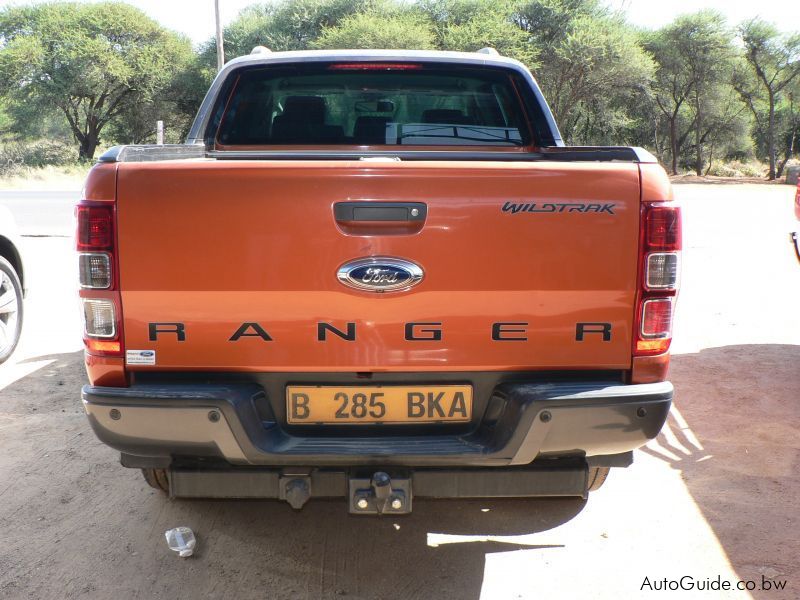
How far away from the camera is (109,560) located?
10.4 ft

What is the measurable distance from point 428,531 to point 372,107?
2.31 meters

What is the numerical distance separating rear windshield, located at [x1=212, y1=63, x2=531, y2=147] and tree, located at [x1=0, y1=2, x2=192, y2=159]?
37659 millimetres

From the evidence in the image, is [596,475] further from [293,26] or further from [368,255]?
[293,26]

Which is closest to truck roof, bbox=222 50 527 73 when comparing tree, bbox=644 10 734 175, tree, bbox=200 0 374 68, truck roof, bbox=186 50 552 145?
truck roof, bbox=186 50 552 145

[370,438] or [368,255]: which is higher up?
[368,255]

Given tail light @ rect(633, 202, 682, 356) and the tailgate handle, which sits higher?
the tailgate handle

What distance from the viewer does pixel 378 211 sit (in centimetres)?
246

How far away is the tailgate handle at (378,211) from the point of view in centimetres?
246

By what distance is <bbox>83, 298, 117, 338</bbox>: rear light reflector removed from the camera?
2.52 metres

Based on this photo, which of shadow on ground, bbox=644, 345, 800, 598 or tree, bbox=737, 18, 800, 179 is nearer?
shadow on ground, bbox=644, 345, 800, 598

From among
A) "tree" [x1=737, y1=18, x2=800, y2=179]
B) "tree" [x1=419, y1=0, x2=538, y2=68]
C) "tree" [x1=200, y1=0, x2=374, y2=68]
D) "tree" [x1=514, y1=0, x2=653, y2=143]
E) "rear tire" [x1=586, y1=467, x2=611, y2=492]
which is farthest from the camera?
"tree" [x1=200, y1=0, x2=374, y2=68]

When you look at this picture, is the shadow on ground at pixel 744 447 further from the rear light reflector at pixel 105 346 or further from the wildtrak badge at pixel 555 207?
the rear light reflector at pixel 105 346

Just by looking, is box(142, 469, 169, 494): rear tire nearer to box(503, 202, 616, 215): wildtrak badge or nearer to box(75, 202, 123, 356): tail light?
box(75, 202, 123, 356): tail light

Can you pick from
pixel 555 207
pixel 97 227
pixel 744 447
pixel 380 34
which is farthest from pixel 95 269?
pixel 380 34
